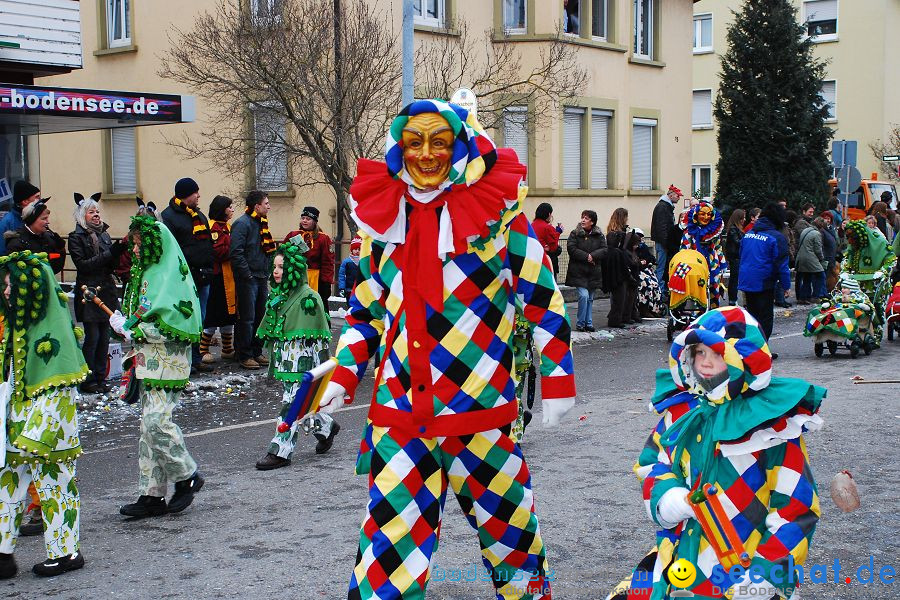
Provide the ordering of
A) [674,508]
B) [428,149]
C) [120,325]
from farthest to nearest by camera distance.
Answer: [120,325], [428,149], [674,508]

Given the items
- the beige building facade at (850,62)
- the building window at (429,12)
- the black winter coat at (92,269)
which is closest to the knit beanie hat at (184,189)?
the black winter coat at (92,269)

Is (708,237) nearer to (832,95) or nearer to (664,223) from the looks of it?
(664,223)

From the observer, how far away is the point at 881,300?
1385cm

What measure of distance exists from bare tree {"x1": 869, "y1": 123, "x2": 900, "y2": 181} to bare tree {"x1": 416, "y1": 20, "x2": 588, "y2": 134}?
18905 millimetres

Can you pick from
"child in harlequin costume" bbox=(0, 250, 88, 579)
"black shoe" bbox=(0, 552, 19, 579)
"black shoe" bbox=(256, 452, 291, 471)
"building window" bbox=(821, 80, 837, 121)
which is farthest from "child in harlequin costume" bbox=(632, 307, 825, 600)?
"building window" bbox=(821, 80, 837, 121)

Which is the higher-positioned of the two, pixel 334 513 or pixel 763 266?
pixel 763 266

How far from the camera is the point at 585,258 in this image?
15.4 metres

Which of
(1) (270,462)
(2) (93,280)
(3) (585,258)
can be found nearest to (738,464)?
(1) (270,462)

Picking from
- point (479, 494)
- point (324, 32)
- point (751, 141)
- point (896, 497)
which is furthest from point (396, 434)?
point (751, 141)

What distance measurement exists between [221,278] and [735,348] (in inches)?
371

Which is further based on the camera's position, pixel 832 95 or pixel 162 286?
pixel 832 95

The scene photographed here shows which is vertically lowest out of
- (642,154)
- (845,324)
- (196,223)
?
(845,324)

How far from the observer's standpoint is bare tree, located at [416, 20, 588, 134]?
18656 mm

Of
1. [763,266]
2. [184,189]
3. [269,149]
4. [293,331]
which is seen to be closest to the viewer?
[293,331]
